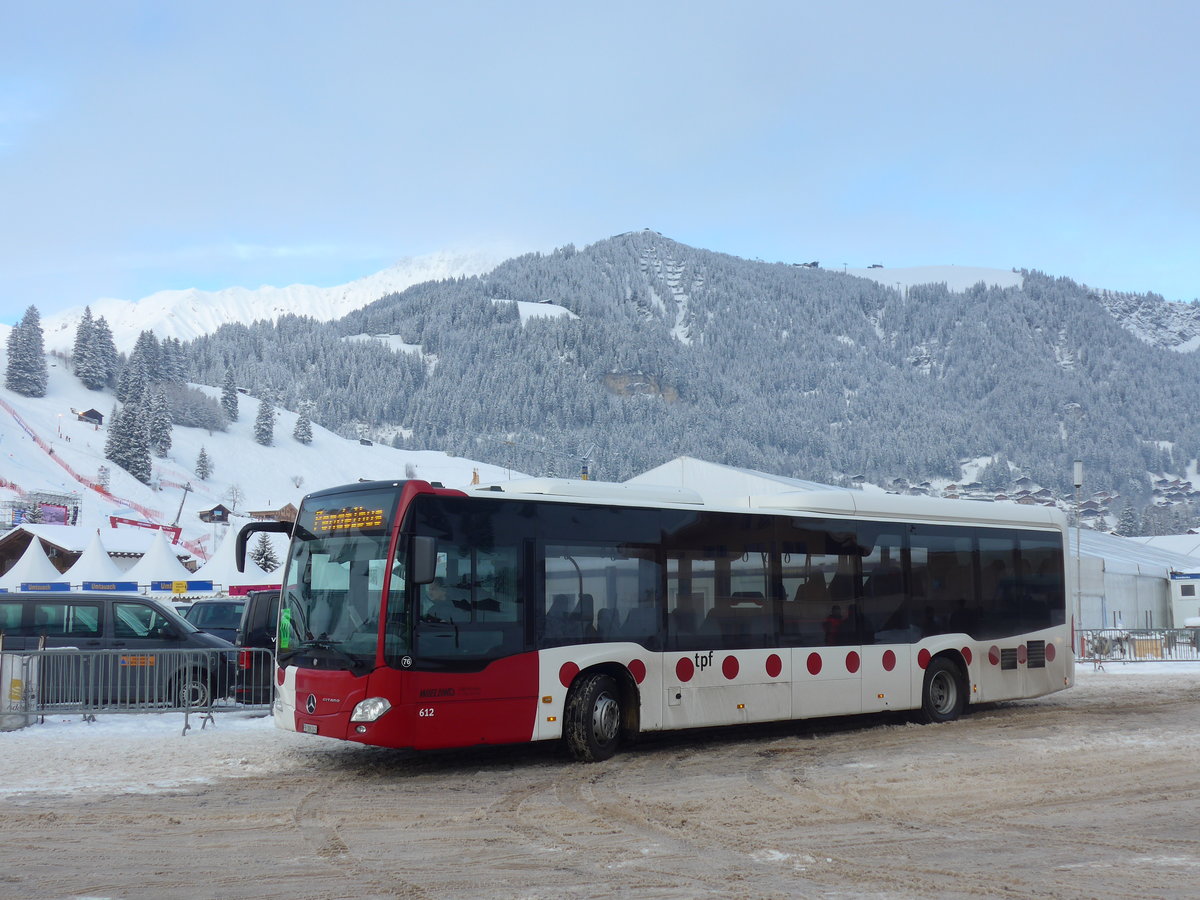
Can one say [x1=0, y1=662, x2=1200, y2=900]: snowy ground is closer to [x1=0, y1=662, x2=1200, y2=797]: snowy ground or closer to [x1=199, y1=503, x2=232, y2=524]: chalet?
[x1=0, y1=662, x2=1200, y2=797]: snowy ground

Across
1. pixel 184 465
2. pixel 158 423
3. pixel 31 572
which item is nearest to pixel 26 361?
pixel 158 423

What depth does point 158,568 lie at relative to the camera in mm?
45500

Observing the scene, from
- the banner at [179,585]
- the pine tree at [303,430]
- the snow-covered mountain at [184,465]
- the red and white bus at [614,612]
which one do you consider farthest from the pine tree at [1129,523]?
the red and white bus at [614,612]

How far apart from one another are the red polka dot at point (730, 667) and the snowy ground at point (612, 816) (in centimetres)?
91

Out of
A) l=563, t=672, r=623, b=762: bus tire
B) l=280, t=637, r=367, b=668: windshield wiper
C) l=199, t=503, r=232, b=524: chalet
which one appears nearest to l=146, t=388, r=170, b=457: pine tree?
l=199, t=503, r=232, b=524: chalet

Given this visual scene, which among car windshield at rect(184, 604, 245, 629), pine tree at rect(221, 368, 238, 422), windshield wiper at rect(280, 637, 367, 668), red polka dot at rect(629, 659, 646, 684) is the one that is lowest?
car windshield at rect(184, 604, 245, 629)

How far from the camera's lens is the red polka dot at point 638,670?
1203 centimetres

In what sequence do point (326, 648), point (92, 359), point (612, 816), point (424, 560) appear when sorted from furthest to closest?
1. point (92, 359)
2. point (326, 648)
3. point (424, 560)
4. point (612, 816)

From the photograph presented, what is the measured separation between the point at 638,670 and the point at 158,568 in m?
37.9

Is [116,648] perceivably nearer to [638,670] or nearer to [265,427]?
[638,670]

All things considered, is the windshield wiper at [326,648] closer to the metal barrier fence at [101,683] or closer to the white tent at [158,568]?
the metal barrier fence at [101,683]

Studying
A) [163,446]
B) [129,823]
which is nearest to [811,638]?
[129,823]

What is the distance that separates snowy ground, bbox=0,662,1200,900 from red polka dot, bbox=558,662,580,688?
864mm

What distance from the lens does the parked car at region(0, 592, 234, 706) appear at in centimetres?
1447
